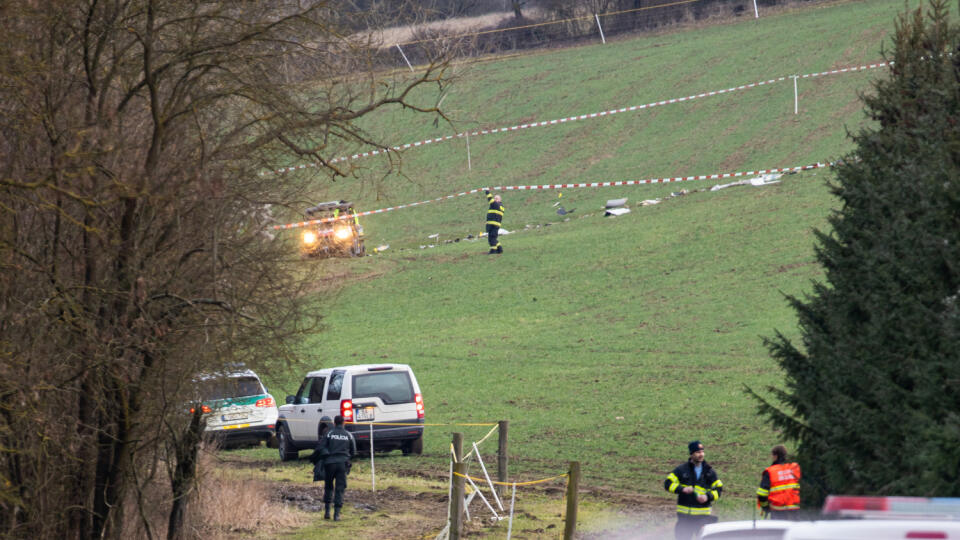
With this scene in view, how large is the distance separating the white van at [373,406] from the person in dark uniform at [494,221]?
15.1 metres

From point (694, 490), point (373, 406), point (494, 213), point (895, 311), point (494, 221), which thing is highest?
point (494, 213)

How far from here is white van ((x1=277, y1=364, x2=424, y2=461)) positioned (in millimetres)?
19922

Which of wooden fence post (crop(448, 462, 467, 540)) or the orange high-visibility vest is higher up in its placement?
the orange high-visibility vest

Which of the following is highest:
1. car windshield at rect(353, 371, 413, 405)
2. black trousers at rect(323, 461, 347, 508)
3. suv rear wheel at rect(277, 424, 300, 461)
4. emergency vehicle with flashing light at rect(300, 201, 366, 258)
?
emergency vehicle with flashing light at rect(300, 201, 366, 258)

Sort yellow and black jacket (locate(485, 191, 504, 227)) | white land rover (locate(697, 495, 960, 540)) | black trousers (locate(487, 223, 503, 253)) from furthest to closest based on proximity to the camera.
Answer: black trousers (locate(487, 223, 503, 253)), yellow and black jacket (locate(485, 191, 504, 227)), white land rover (locate(697, 495, 960, 540))

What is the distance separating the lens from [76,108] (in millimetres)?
10984

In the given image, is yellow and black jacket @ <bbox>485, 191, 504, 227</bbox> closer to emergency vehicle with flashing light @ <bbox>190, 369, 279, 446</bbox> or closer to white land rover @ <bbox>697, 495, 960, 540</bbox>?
emergency vehicle with flashing light @ <bbox>190, 369, 279, 446</bbox>

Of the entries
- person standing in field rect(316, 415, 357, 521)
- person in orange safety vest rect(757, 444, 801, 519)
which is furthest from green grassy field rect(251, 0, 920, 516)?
person in orange safety vest rect(757, 444, 801, 519)

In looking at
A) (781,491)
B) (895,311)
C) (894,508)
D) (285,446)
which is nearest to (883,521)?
(894,508)

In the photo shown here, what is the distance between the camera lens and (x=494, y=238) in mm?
36375

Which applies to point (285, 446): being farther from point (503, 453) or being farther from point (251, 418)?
point (503, 453)

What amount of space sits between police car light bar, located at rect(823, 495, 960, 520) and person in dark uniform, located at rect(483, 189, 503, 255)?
29.7 meters

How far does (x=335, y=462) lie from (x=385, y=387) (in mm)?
4715

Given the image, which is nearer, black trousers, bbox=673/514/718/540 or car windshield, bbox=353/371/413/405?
black trousers, bbox=673/514/718/540
